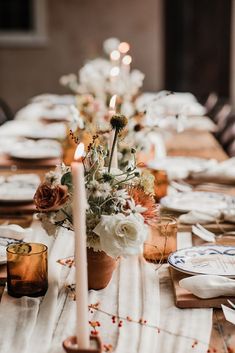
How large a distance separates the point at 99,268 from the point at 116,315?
0.15 meters

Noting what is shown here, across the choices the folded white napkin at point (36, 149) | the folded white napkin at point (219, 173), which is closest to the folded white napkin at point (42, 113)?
the folded white napkin at point (36, 149)

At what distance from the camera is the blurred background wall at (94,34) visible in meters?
8.26

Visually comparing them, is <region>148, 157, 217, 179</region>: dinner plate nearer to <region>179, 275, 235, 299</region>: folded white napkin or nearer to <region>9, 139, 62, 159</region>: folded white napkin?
<region>9, 139, 62, 159</region>: folded white napkin

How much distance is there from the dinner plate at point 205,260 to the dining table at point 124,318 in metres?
0.04

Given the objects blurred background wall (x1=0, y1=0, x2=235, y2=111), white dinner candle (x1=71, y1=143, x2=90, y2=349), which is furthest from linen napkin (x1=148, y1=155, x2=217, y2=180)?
blurred background wall (x1=0, y1=0, x2=235, y2=111)

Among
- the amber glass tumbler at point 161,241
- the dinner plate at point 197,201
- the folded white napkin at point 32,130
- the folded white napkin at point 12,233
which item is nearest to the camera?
the amber glass tumbler at point 161,241

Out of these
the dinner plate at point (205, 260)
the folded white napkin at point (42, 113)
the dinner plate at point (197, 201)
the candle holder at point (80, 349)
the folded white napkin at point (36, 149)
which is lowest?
the folded white napkin at point (42, 113)

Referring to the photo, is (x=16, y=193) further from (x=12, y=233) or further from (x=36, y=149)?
(x=36, y=149)

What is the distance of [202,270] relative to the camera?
5.28 ft

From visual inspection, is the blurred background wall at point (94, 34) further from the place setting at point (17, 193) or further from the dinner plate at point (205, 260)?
the dinner plate at point (205, 260)

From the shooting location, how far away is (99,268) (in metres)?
1.55

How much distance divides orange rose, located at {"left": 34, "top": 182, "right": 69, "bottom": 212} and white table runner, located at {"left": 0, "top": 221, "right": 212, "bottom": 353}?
20cm

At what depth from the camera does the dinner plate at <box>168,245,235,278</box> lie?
5.26 ft

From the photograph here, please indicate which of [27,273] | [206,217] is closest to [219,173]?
[206,217]
